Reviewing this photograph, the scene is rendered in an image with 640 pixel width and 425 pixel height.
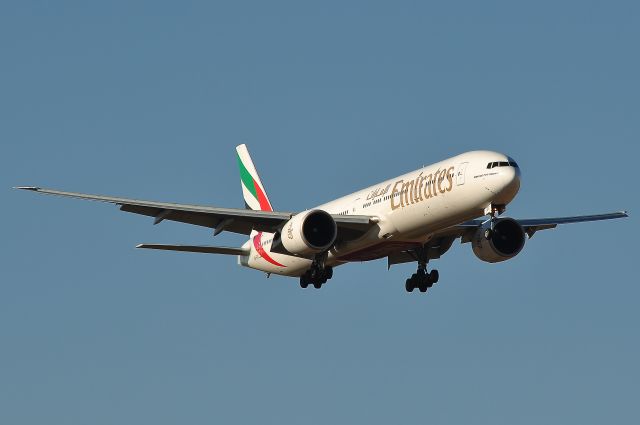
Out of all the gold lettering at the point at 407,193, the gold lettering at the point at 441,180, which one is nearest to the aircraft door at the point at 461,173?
the gold lettering at the point at 441,180

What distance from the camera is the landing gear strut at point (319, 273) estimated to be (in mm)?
53031

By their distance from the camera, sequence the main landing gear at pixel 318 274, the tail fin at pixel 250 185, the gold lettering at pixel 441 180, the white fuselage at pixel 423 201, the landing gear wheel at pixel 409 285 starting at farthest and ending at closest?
the tail fin at pixel 250 185 → the landing gear wheel at pixel 409 285 → the main landing gear at pixel 318 274 → the gold lettering at pixel 441 180 → the white fuselage at pixel 423 201

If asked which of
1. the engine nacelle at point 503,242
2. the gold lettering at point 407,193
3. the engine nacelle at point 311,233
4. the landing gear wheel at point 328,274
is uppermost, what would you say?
the gold lettering at point 407,193

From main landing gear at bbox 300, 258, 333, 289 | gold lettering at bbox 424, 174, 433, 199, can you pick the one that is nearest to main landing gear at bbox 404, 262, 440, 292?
main landing gear at bbox 300, 258, 333, 289

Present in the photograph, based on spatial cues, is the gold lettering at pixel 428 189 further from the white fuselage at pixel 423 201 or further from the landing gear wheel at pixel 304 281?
the landing gear wheel at pixel 304 281

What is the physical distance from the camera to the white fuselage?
4706 cm

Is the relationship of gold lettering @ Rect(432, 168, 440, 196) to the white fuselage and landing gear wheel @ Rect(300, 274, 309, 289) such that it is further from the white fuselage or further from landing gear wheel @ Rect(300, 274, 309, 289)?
landing gear wheel @ Rect(300, 274, 309, 289)

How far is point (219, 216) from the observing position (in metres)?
52.1

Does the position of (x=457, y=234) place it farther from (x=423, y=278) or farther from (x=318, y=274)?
(x=318, y=274)

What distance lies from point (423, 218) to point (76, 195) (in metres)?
12.5

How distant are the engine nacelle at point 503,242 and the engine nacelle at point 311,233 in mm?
5881

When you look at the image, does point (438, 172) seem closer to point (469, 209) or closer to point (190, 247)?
point (469, 209)

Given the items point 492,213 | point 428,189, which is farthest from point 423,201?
point 492,213

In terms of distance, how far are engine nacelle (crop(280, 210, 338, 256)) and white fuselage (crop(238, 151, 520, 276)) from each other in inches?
61.9
